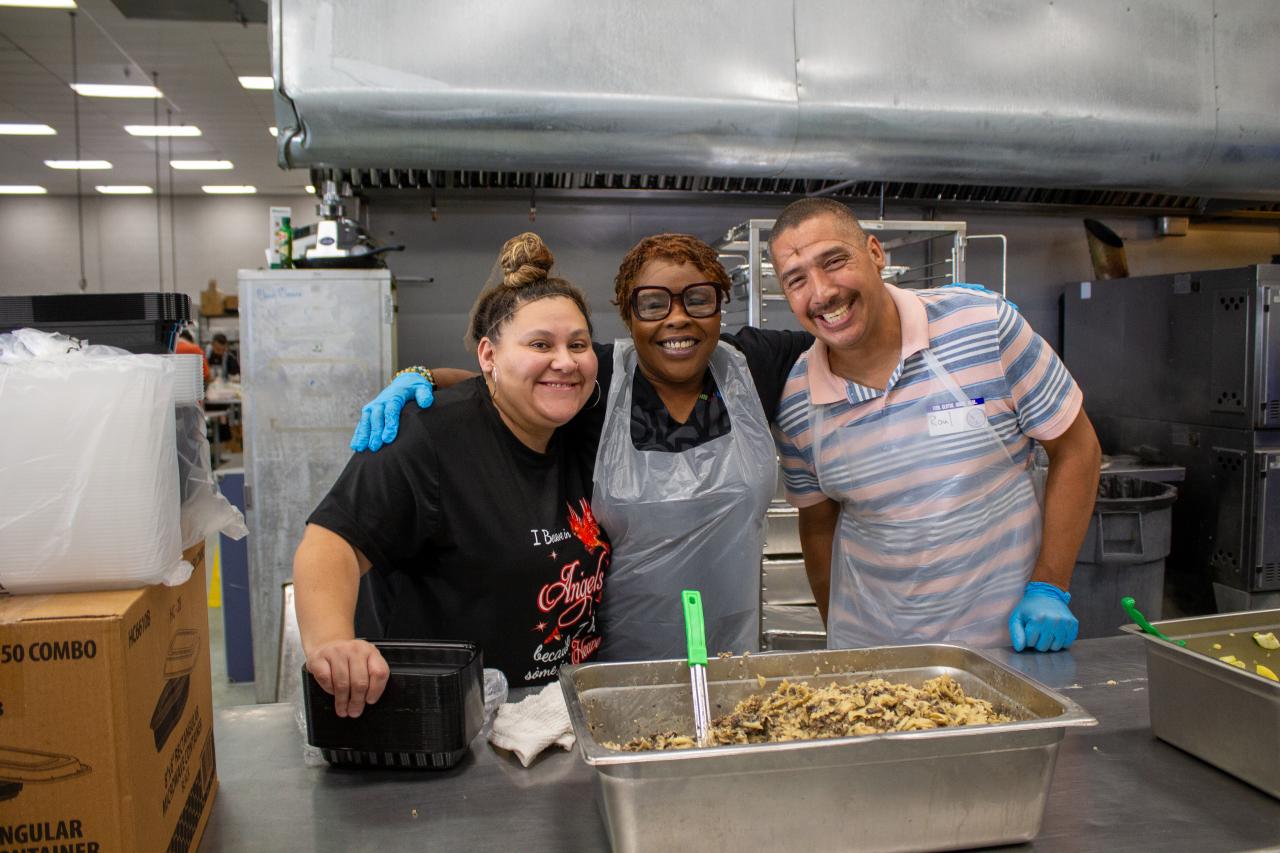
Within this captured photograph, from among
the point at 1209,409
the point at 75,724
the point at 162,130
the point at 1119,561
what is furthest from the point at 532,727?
the point at 162,130

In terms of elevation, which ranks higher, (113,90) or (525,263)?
(113,90)

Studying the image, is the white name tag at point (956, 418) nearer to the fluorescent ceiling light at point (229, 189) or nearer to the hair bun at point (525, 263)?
the hair bun at point (525, 263)

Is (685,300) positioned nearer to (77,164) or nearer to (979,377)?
(979,377)

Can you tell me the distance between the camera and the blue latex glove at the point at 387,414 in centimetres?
143

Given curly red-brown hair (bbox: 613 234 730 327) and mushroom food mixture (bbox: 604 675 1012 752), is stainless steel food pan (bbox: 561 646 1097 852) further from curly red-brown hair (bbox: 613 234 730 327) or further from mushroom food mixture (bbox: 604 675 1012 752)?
curly red-brown hair (bbox: 613 234 730 327)

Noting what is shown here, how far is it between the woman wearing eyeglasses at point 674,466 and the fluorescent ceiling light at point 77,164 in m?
9.01

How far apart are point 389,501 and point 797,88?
82.5 inches

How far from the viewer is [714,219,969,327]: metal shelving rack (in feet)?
10.2

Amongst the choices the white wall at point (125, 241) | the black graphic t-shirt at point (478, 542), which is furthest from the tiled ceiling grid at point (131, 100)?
the black graphic t-shirt at point (478, 542)

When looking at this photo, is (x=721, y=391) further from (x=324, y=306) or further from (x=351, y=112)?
(x=324, y=306)

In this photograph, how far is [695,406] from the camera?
5.90ft

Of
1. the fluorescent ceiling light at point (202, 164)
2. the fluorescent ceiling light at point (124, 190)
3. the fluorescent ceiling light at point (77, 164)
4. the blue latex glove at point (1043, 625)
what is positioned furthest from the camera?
the fluorescent ceiling light at point (124, 190)

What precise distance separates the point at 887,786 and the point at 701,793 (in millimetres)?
204

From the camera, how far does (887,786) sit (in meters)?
0.89
